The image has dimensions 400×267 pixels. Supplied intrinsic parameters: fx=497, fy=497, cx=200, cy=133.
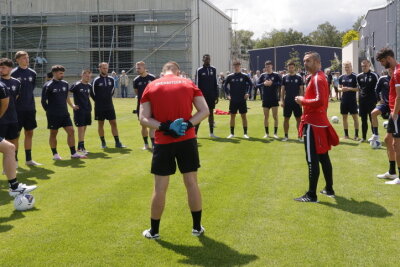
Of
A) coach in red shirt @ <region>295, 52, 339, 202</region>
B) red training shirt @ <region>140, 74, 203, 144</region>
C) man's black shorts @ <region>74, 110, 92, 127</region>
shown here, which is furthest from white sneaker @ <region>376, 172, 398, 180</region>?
man's black shorts @ <region>74, 110, 92, 127</region>

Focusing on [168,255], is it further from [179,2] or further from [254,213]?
[179,2]

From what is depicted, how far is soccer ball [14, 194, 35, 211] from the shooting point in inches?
272

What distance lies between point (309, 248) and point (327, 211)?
1.59 m

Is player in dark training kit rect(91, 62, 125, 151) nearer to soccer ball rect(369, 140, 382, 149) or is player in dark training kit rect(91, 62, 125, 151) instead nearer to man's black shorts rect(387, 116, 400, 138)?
soccer ball rect(369, 140, 382, 149)

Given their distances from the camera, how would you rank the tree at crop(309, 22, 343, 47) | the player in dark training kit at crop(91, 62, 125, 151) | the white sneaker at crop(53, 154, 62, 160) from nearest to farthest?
the white sneaker at crop(53, 154, 62, 160) → the player in dark training kit at crop(91, 62, 125, 151) → the tree at crop(309, 22, 343, 47)

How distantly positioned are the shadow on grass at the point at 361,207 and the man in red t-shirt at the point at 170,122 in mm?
2447

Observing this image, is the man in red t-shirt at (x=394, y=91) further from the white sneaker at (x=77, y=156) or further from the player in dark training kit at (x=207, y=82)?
the player in dark training kit at (x=207, y=82)

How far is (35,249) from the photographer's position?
17.6 feet

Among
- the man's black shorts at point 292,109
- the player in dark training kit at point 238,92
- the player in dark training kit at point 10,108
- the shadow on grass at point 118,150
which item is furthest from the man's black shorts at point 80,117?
the man's black shorts at point 292,109

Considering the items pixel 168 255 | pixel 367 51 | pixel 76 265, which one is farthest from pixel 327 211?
pixel 367 51

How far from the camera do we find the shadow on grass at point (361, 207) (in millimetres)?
6609

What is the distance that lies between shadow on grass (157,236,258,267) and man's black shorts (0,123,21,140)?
4.62 metres

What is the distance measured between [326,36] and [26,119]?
4148 inches

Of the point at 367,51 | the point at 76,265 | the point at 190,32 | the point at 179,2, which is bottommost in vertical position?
the point at 76,265
